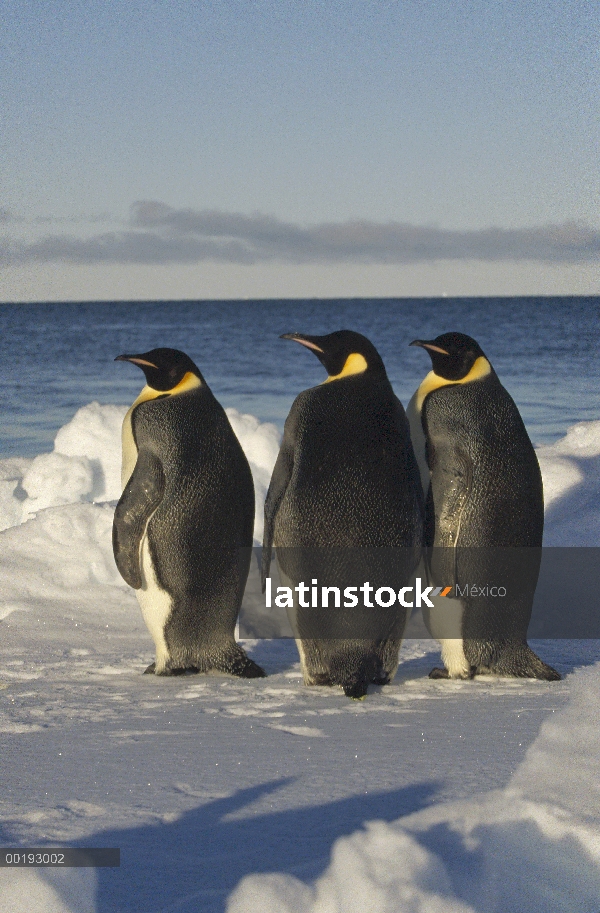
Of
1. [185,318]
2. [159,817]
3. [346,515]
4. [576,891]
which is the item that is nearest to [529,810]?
[576,891]

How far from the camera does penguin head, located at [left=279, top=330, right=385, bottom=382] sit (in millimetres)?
4164

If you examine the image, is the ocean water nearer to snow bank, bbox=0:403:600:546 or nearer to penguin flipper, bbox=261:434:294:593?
snow bank, bbox=0:403:600:546

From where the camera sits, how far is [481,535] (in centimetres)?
409

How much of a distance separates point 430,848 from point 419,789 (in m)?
0.44

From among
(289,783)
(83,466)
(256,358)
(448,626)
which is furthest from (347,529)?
(256,358)

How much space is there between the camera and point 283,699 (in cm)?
366

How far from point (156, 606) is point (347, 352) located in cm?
117

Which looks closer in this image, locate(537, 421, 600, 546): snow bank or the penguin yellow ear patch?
the penguin yellow ear patch

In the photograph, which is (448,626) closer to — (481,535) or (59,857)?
(481,535)

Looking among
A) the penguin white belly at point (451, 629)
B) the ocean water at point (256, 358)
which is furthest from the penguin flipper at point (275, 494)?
the ocean water at point (256, 358)

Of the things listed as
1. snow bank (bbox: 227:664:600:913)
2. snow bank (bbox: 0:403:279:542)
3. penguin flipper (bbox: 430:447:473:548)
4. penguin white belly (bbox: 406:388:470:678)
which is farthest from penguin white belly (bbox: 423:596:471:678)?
snow bank (bbox: 0:403:279:542)

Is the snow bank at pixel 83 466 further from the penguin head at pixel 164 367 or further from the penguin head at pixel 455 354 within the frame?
the penguin head at pixel 455 354

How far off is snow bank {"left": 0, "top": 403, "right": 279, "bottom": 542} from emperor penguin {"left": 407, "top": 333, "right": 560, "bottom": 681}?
363cm

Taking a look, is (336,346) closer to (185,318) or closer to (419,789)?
(419,789)
